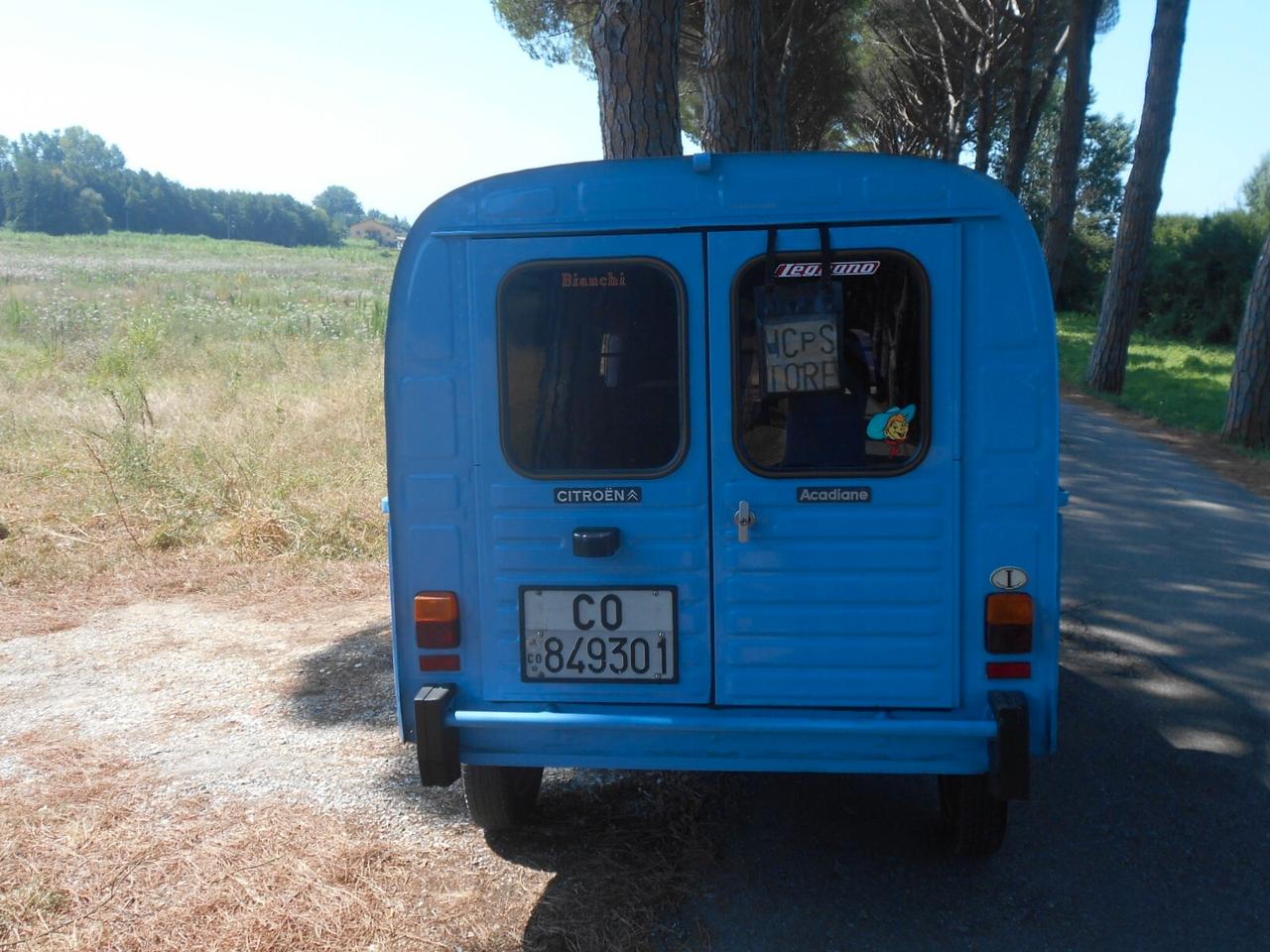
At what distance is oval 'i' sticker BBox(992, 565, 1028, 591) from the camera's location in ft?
11.3

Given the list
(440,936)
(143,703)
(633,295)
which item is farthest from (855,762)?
(143,703)

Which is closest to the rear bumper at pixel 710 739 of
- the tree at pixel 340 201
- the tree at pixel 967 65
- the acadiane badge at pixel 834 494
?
the acadiane badge at pixel 834 494

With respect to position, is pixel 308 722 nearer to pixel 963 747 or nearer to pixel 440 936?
pixel 440 936

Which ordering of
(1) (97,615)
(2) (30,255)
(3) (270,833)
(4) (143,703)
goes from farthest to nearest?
1. (2) (30,255)
2. (1) (97,615)
3. (4) (143,703)
4. (3) (270,833)

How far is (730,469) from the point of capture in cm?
348

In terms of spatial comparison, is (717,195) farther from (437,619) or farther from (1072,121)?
(1072,121)

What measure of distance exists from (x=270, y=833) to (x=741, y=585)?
6.76ft

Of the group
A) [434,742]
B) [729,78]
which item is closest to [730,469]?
[434,742]

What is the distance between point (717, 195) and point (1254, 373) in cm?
1231

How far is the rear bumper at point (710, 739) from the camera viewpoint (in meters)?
3.45

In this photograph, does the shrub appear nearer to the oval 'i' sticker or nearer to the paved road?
the paved road

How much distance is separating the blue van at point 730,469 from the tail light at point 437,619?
1 centimetres

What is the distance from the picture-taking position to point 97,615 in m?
7.24

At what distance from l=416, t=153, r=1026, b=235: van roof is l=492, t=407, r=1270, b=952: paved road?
2.18m
